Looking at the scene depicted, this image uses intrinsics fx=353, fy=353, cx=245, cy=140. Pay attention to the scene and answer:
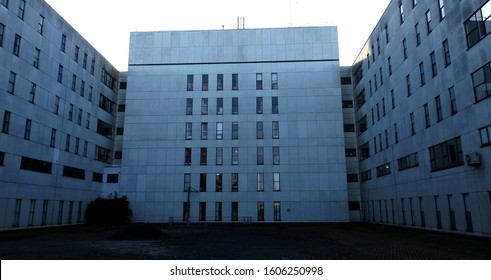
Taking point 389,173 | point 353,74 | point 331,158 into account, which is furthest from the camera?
point 353,74

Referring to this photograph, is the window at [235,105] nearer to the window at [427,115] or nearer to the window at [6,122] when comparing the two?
the window at [427,115]

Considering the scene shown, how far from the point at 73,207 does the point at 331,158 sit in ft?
113

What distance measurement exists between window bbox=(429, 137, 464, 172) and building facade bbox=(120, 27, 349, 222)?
2058 centimetres

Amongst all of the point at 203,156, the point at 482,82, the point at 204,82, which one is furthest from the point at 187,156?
the point at 482,82

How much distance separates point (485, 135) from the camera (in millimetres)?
22984

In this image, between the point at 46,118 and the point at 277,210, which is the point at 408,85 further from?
the point at 46,118

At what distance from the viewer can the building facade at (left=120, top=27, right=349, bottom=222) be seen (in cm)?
4966

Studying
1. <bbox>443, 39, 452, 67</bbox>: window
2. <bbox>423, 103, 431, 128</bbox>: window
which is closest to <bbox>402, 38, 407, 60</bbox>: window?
<bbox>423, 103, 431, 128</bbox>: window

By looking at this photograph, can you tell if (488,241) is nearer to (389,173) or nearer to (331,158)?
(389,173)

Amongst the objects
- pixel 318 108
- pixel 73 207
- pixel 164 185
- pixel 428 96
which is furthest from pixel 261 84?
pixel 73 207

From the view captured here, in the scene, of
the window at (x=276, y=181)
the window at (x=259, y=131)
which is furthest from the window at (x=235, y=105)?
the window at (x=276, y=181)

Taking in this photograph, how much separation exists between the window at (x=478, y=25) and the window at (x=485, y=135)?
19.3ft

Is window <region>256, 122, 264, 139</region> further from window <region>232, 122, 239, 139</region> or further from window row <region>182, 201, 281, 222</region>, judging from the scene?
window row <region>182, 201, 281, 222</region>

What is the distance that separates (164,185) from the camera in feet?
166
